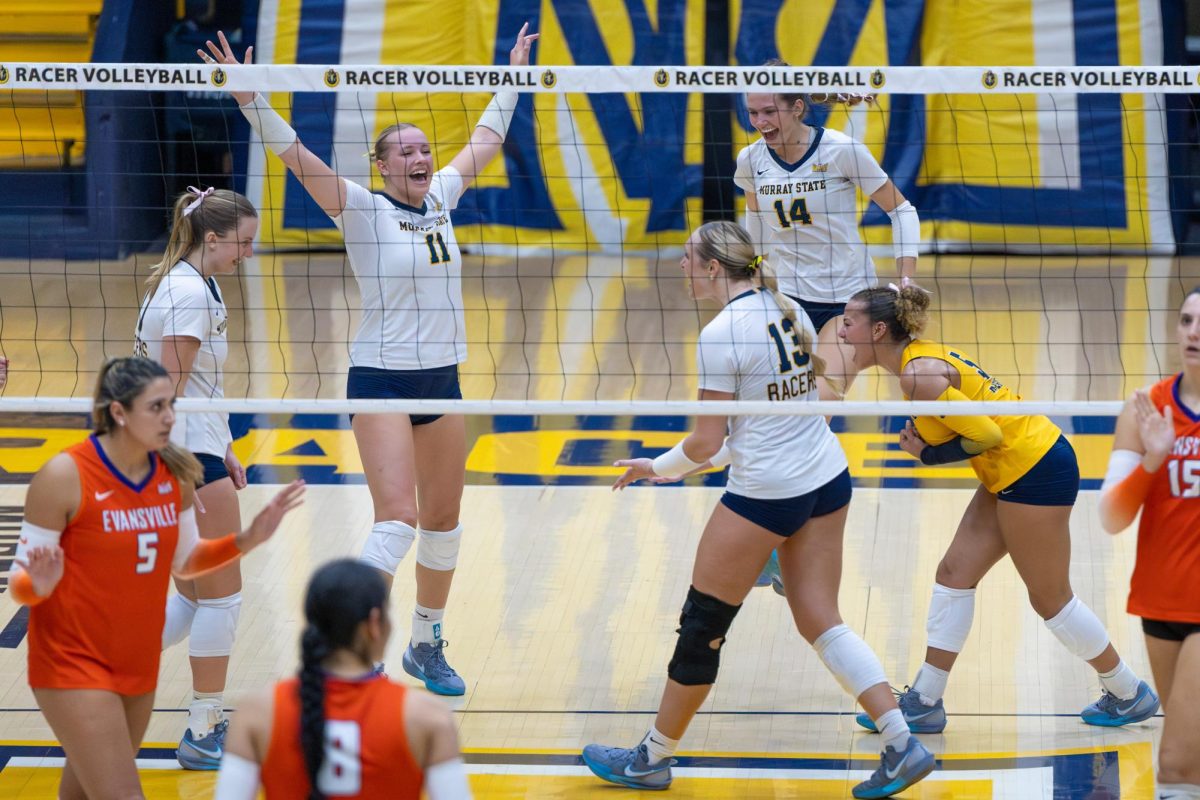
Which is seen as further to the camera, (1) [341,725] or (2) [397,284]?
(2) [397,284]

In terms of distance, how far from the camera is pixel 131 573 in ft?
12.9

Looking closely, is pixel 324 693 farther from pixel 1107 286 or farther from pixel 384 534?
pixel 1107 286

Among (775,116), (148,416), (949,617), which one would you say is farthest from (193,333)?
(949,617)

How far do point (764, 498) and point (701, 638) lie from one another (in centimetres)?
47

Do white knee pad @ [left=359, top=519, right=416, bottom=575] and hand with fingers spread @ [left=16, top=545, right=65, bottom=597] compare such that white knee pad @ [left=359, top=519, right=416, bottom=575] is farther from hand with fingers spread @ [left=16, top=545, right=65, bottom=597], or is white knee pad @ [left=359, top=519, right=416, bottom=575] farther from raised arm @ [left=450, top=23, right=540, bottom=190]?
hand with fingers spread @ [left=16, top=545, right=65, bottom=597]

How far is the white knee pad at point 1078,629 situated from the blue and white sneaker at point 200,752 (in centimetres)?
278

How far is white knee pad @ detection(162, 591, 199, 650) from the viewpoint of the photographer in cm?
521

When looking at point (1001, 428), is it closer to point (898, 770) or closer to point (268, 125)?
point (898, 770)

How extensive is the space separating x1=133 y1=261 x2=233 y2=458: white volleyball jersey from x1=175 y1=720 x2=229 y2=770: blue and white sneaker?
939 millimetres

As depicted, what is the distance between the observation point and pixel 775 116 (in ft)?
20.7

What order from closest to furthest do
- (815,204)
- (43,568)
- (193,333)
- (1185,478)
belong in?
(43,568), (1185,478), (193,333), (815,204)

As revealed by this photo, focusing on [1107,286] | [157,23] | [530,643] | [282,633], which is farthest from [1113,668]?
[157,23]

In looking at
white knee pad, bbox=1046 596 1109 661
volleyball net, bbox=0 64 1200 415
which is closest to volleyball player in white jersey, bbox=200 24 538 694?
white knee pad, bbox=1046 596 1109 661

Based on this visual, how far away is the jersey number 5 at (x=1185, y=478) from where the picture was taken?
4000 millimetres
